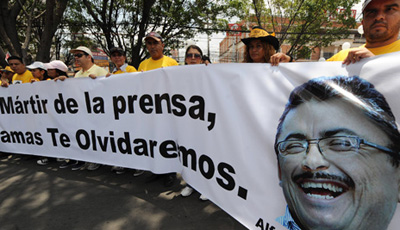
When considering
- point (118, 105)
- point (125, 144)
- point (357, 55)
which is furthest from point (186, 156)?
point (357, 55)

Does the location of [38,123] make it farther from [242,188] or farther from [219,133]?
[242,188]

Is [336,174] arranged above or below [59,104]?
below

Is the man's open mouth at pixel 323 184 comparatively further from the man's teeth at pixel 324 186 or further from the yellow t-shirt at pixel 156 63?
the yellow t-shirt at pixel 156 63

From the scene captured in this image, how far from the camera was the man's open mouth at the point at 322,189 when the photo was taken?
4.60 feet

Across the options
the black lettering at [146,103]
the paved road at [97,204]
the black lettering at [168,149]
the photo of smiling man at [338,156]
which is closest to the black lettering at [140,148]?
the black lettering at [168,149]

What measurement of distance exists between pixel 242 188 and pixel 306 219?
0.50 meters

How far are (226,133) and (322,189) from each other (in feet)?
2.62

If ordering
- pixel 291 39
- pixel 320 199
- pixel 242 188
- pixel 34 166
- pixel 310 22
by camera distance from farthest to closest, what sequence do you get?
pixel 291 39 → pixel 310 22 → pixel 34 166 → pixel 242 188 → pixel 320 199

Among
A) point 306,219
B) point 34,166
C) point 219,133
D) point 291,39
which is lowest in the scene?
point 34,166

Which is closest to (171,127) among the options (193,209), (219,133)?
(219,133)

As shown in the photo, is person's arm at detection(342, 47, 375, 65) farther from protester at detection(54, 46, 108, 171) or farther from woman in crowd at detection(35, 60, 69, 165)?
woman in crowd at detection(35, 60, 69, 165)

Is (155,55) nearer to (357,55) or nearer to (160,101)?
(160,101)

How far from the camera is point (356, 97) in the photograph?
1372 millimetres

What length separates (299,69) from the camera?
5.17 ft
